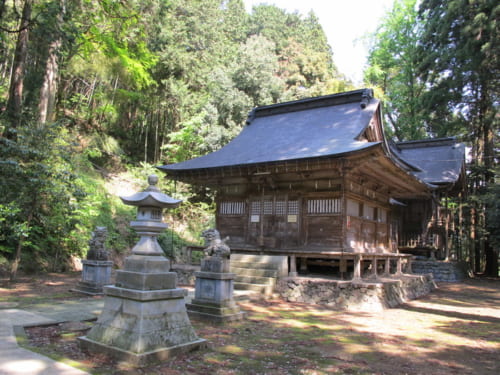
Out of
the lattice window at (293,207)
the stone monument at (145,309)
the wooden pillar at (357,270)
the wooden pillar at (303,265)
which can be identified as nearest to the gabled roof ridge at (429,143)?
the lattice window at (293,207)

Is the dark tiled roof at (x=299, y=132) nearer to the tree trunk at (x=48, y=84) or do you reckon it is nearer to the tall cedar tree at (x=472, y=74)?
the tree trunk at (x=48, y=84)

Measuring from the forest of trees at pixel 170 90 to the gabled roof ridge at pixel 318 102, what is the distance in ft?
16.7

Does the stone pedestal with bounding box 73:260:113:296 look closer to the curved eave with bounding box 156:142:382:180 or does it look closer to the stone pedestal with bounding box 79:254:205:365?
the curved eave with bounding box 156:142:382:180

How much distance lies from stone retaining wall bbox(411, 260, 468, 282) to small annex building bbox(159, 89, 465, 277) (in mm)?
3200

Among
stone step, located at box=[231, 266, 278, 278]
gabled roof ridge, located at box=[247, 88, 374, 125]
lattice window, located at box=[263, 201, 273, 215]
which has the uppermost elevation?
gabled roof ridge, located at box=[247, 88, 374, 125]

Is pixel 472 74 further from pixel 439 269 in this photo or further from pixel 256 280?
pixel 256 280

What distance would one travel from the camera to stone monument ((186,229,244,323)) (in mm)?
7391

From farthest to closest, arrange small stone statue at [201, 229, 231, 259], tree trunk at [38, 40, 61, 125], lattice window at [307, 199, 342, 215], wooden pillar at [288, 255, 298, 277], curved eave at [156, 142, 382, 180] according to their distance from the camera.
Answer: tree trunk at [38, 40, 61, 125] → lattice window at [307, 199, 342, 215] → wooden pillar at [288, 255, 298, 277] → curved eave at [156, 142, 382, 180] → small stone statue at [201, 229, 231, 259]

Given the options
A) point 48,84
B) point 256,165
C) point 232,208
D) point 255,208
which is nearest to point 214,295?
point 256,165

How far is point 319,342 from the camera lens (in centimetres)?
633

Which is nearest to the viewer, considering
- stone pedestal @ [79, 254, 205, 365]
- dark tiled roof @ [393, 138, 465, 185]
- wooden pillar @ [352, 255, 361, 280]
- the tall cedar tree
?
stone pedestal @ [79, 254, 205, 365]

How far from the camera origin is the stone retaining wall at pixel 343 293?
9781 mm

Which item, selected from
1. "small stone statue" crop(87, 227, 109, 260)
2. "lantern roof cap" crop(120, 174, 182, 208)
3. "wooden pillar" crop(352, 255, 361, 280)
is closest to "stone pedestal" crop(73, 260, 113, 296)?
"small stone statue" crop(87, 227, 109, 260)

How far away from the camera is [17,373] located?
3.94 metres
